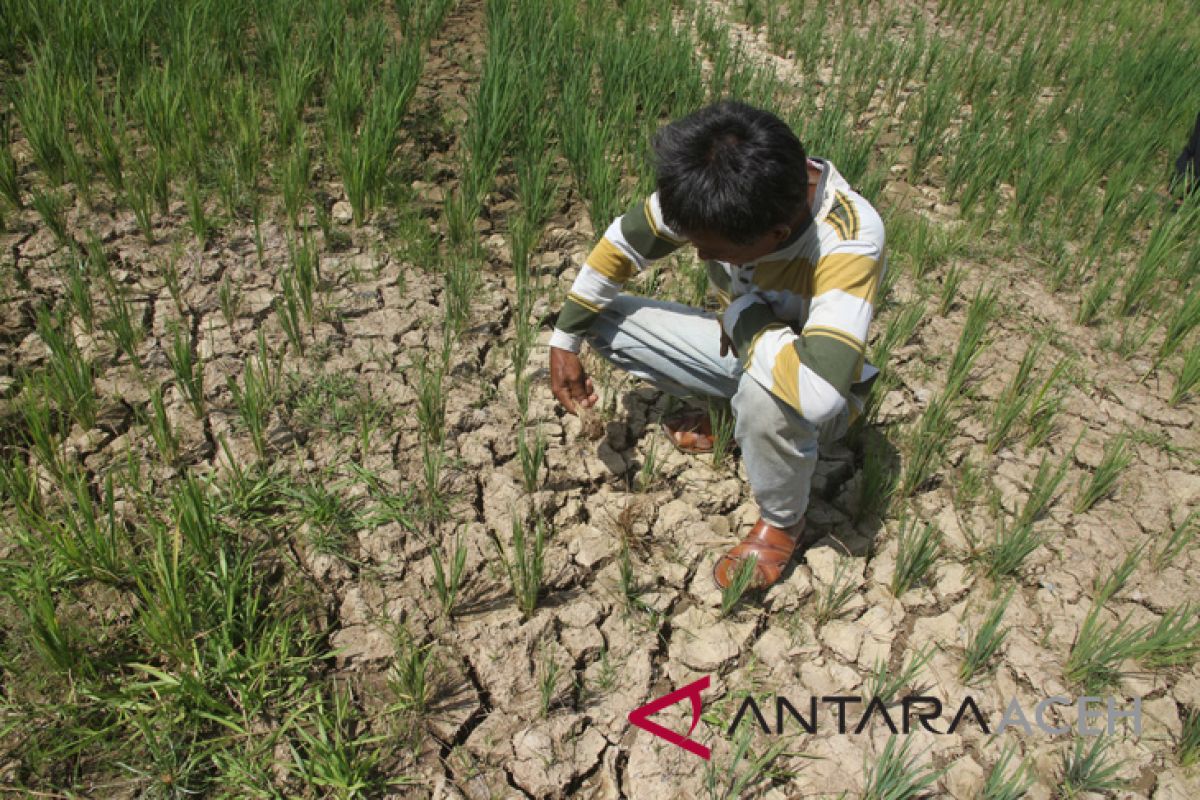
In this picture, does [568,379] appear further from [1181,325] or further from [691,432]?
[1181,325]

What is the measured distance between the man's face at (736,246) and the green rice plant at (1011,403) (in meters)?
1.00

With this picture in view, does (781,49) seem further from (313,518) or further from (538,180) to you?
(313,518)

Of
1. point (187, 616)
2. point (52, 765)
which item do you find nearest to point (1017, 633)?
point (187, 616)

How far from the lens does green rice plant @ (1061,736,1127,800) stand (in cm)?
157

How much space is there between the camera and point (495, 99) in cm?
268

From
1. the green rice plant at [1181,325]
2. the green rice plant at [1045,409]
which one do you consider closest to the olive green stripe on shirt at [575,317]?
the green rice plant at [1045,409]

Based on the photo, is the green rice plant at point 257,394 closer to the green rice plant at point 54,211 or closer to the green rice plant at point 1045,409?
the green rice plant at point 54,211

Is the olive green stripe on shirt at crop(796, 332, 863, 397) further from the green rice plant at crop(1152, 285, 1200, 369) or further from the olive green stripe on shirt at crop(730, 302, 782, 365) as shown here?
the green rice plant at crop(1152, 285, 1200, 369)

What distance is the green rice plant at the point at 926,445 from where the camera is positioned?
2092mm

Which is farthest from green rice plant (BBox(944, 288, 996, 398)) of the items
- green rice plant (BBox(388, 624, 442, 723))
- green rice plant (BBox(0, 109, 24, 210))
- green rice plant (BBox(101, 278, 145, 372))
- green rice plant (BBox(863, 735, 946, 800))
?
green rice plant (BBox(0, 109, 24, 210))

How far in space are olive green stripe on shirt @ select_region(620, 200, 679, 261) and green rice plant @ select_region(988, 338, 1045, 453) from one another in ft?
3.48

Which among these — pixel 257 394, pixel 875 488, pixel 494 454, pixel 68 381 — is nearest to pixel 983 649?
pixel 875 488

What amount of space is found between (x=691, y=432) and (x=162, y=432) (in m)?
1.31

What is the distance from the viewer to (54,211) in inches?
92.9
